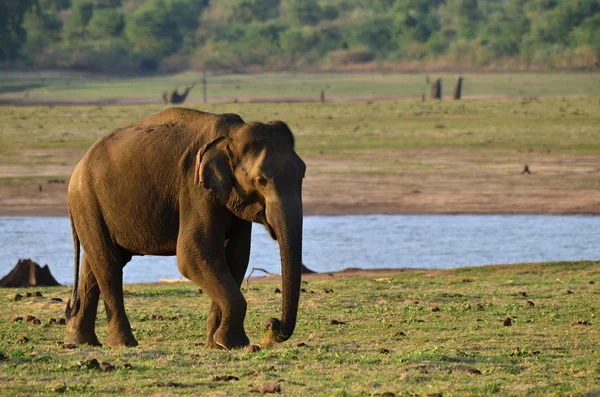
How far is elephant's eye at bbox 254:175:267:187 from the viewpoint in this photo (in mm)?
10078

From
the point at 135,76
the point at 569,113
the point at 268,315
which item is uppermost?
the point at 268,315

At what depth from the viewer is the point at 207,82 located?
6550cm

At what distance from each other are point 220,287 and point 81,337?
174 centimetres

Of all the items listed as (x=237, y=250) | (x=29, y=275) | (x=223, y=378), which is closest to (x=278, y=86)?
(x=29, y=275)

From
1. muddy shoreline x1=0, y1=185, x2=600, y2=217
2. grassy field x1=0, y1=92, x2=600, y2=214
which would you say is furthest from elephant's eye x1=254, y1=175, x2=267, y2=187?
grassy field x1=0, y1=92, x2=600, y2=214

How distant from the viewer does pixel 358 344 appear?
11.0 metres

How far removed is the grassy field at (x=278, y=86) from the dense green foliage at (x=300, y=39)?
5153mm

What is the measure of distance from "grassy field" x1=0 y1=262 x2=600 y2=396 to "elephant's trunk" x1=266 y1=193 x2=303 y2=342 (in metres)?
0.22

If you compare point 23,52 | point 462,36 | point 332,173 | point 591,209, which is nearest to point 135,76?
point 23,52

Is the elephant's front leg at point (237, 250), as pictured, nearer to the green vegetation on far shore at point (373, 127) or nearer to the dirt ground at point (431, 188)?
the dirt ground at point (431, 188)

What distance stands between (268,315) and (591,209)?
14.8 meters

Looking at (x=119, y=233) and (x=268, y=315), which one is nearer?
(x=119, y=233)

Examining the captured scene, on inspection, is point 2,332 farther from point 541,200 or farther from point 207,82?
point 207,82

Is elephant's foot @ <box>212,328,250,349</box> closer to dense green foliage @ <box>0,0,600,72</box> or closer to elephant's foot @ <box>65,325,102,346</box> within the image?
elephant's foot @ <box>65,325,102,346</box>
